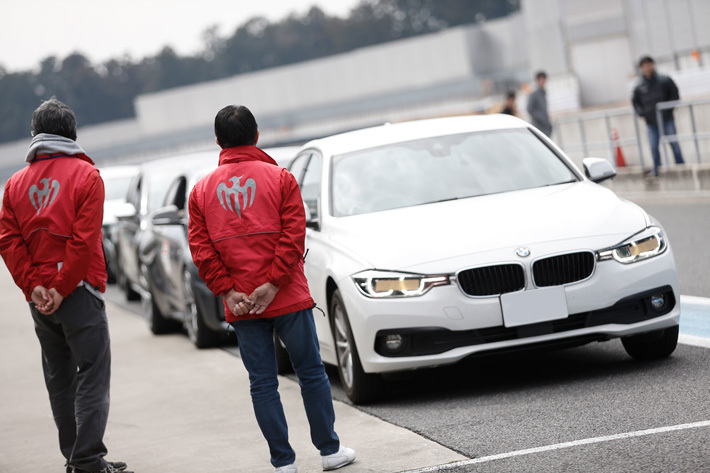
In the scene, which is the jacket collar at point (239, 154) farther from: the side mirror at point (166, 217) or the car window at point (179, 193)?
the car window at point (179, 193)

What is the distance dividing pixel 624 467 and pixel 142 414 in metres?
4.43

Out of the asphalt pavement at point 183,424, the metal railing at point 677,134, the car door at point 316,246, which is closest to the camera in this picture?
the asphalt pavement at point 183,424

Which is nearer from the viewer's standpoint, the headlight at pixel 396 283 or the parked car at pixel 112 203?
the headlight at pixel 396 283

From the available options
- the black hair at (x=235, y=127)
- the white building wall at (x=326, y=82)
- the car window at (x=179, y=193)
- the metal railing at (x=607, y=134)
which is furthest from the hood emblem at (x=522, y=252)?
the white building wall at (x=326, y=82)

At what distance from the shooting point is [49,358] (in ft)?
22.0

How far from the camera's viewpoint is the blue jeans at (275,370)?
6117 mm

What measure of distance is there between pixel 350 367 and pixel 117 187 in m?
15.8

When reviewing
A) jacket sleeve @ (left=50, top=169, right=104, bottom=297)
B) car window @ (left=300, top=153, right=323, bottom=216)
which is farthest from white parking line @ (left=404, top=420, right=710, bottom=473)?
car window @ (left=300, top=153, right=323, bottom=216)

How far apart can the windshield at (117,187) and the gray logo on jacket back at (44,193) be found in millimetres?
16375

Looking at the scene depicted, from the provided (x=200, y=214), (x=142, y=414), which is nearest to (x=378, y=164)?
(x=142, y=414)

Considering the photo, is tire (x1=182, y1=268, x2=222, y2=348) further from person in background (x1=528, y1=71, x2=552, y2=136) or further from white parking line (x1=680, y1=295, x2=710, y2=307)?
person in background (x1=528, y1=71, x2=552, y2=136)

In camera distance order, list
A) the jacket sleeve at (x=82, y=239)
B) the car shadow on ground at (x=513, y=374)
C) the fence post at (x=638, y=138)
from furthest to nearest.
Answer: the fence post at (x=638, y=138), the car shadow on ground at (x=513, y=374), the jacket sleeve at (x=82, y=239)

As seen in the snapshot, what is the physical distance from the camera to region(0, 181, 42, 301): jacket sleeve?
255 inches

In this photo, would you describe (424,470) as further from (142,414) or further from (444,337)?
(142,414)
